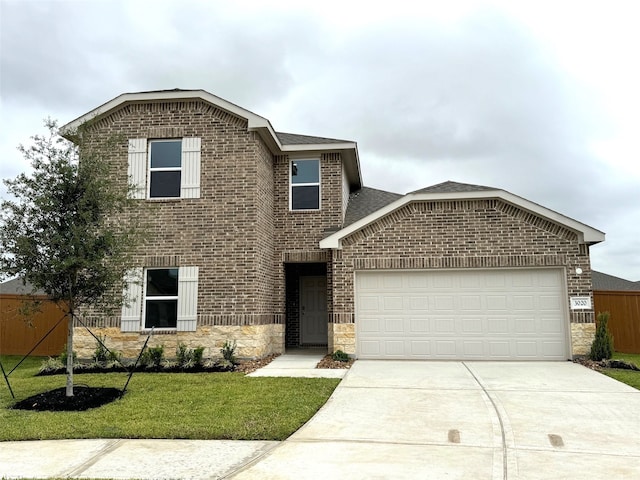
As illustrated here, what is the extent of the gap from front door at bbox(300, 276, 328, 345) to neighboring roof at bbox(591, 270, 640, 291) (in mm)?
15639

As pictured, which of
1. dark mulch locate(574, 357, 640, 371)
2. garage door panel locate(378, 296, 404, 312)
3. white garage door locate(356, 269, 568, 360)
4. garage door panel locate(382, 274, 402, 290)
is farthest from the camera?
garage door panel locate(382, 274, 402, 290)

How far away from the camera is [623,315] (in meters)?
14.4

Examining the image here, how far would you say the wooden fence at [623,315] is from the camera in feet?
46.7

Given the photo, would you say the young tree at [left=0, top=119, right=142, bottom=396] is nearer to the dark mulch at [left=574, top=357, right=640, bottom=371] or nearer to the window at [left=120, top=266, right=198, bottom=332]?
the window at [left=120, top=266, right=198, bottom=332]

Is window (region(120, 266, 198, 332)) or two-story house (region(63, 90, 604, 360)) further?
window (region(120, 266, 198, 332))

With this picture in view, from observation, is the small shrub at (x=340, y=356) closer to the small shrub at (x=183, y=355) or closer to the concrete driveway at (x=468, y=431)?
the concrete driveway at (x=468, y=431)

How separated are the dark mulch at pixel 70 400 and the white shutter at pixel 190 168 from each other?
5.51 metres

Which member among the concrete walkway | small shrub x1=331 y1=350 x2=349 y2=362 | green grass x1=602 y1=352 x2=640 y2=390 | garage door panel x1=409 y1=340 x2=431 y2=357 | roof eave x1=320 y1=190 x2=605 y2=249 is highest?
roof eave x1=320 y1=190 x2=605 y2=249

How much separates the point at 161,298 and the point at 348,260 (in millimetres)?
4901

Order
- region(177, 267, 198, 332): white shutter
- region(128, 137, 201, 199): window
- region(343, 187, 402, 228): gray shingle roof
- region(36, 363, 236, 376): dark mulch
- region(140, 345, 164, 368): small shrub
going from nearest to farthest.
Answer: region(36, 363, 236, 376): dark mulch, region(140, 345, 164, 368): small shrub, region(177, 267, 198, 332): white shutter, region(128, 137, 201, 199): window, region(343, 187, 402, 228): gray shingle roof

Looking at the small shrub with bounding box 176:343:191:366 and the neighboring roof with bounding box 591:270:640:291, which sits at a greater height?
the neighboring roof with bounding box 591:270:640:291

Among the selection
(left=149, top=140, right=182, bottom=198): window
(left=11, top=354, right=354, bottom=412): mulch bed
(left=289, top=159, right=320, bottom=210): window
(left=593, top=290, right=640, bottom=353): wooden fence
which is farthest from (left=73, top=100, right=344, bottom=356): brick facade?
(left=593, top=290, right=640, bottom=353): wooden fence

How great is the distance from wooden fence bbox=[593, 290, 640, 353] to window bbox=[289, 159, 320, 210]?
907 cm

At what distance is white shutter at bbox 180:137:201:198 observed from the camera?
1255 centimetres
